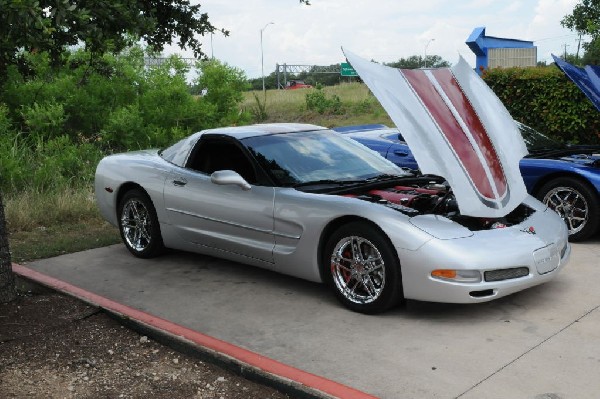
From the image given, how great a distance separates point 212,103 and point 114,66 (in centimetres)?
194

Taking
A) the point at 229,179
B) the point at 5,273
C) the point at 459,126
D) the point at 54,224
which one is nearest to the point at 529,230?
the point at 459,126

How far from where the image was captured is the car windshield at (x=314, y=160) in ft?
18.5

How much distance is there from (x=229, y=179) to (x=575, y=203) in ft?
12.7

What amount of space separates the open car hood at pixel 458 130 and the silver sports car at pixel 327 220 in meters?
0.25

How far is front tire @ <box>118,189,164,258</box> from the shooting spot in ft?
21.6

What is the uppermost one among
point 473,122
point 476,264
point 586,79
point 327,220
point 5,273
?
point 586,79

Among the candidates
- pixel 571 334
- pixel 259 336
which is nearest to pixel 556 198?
pixel 571 334

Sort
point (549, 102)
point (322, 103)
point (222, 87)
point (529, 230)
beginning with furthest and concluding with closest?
point (322, 103) < point (222, 87) < point (549, 102) < point (529, 230)

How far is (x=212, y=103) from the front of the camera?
42.3ft

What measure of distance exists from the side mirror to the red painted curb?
123cm

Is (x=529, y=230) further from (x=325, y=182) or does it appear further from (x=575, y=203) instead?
(x=575, y=203)

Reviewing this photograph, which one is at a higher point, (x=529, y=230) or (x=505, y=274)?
(x=529, y=230)

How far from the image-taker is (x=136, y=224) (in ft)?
22.4

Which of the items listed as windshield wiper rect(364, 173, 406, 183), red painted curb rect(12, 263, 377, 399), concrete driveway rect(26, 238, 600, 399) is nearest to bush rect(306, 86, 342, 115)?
concrete driveway rect(26, 238, 600, 399)
